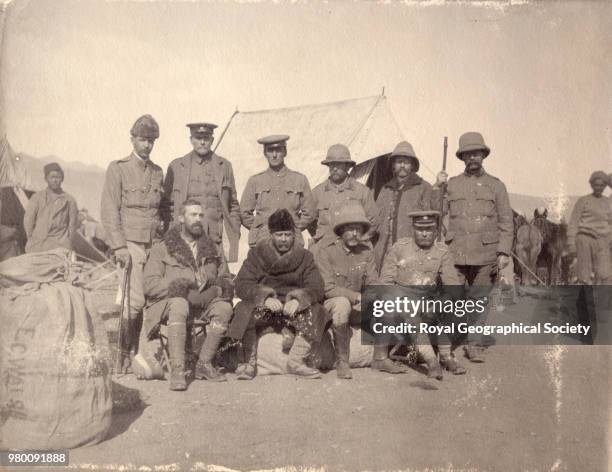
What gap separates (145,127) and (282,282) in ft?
4.95

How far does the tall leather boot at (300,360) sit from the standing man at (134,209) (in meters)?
1.18

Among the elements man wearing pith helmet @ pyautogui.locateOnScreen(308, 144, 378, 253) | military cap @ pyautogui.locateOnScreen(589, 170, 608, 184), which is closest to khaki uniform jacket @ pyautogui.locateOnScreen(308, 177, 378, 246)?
man wearing pith helmet @ pyautogui.locateOnScreen(308, 144, 378, 253)

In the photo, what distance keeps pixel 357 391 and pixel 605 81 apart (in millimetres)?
2743

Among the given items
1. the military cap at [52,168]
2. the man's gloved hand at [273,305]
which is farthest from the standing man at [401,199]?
the military cap at [52,168]

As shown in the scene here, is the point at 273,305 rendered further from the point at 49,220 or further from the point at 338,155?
the point at 49,220

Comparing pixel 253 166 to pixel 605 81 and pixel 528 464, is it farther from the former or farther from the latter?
pixel 528 464

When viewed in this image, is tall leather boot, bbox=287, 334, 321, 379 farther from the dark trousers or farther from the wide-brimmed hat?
the wide-brimmed hat

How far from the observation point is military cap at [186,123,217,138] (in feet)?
15.9

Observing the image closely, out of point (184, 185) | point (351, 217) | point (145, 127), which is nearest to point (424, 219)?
point (351, 217)

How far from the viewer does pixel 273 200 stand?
16.9 ft

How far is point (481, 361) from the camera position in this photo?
4605mm

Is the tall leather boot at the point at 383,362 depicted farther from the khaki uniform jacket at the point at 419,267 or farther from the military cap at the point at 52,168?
the military cap at the point at 52,168

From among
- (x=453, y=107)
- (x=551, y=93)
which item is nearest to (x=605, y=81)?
(x=551, y=93)

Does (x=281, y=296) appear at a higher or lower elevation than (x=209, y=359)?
higher
